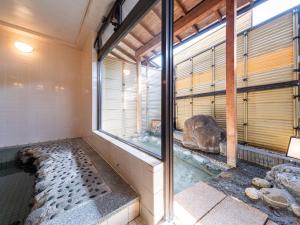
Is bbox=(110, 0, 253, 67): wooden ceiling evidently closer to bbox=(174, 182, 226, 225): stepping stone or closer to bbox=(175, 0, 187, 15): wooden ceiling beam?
bbox=(175, 0, 187, 15): wooden ceiling beam

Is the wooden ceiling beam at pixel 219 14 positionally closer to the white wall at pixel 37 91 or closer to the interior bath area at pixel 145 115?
the interior bath area at pixel 145 115

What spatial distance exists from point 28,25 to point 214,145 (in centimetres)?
471

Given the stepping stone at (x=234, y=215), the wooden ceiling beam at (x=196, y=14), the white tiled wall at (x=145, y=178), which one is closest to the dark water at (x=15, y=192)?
the white tiled wall at (x=145, y=178)

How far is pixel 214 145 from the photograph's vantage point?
3182 mm

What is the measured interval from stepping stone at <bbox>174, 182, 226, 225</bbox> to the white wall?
3080mm

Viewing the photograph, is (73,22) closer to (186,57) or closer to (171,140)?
(171,140)

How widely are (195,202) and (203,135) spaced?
2.16 meters

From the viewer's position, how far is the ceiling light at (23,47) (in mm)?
2635

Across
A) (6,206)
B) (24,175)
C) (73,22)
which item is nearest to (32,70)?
(73,22)

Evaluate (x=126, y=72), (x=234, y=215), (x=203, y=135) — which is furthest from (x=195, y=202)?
(x=126, y=72)

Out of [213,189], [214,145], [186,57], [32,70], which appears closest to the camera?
[213,189]

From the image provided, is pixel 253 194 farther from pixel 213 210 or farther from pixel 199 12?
pixel 199 12

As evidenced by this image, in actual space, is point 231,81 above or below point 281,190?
above

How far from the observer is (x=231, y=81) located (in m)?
2.47
